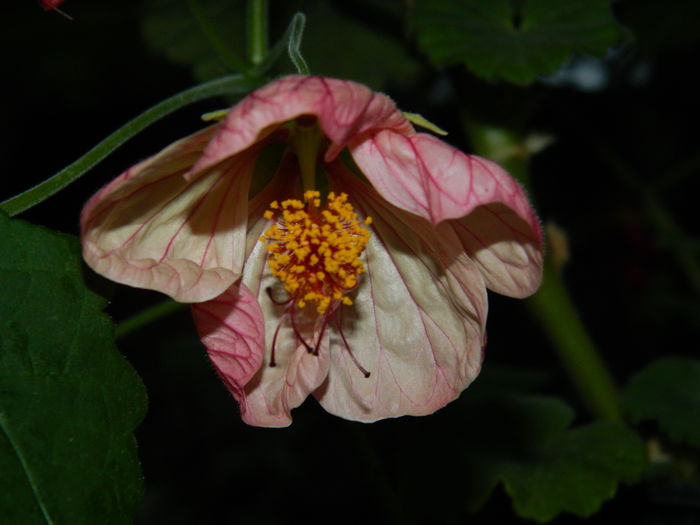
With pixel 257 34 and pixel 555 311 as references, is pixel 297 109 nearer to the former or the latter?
pixel 257 34

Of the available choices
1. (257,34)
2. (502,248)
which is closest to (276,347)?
(502,248)

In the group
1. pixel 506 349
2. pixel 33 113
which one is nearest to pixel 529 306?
pixel 506 349

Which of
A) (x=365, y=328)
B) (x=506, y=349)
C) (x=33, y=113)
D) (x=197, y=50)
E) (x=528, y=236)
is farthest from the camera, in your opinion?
(x=33, y=113)

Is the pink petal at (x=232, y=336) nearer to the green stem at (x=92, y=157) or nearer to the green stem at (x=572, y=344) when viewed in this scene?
the green stem at (x=92, y=157)

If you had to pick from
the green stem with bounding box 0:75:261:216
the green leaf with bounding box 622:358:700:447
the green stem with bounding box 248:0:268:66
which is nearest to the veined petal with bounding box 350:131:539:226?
the green stem with bounding box 0:75:261:216

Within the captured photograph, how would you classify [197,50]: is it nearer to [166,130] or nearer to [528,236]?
[166,130]

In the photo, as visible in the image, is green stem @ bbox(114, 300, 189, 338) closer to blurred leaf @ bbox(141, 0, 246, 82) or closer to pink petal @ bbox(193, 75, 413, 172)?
pink petal @ bbox(193, 75, 413, 172)
